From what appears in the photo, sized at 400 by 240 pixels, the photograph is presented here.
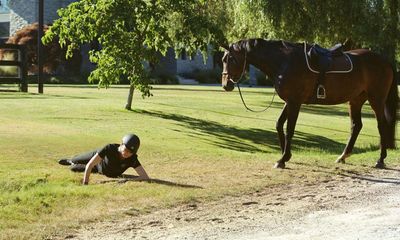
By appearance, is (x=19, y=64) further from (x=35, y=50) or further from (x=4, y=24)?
(x=4, y=24)

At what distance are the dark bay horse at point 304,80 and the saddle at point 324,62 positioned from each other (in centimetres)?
7

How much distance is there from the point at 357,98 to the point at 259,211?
18.1ft

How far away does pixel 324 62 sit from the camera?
11.5m

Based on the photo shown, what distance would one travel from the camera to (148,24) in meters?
20.1

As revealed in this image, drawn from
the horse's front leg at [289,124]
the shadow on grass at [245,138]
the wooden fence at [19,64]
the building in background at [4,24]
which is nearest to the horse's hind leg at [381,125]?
the horse's front leg at [289,124]

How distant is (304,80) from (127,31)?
32.9 ft

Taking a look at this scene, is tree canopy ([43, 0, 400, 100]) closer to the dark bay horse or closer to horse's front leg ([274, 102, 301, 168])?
the dark bay horse

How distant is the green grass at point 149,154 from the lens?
7938 millimetres

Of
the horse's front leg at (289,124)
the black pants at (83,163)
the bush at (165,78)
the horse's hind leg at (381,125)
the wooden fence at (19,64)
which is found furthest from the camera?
the bush at (165,78)

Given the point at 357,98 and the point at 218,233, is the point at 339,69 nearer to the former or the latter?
the point at 357,98

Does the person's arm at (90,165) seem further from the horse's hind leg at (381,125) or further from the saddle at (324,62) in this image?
the horse's hind leg at (381,125)

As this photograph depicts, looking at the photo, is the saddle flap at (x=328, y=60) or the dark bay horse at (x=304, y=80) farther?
the saddle flap at (x=328, y=60)

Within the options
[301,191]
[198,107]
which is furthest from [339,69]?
[198,107]

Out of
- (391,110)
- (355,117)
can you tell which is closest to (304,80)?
(355,117)
